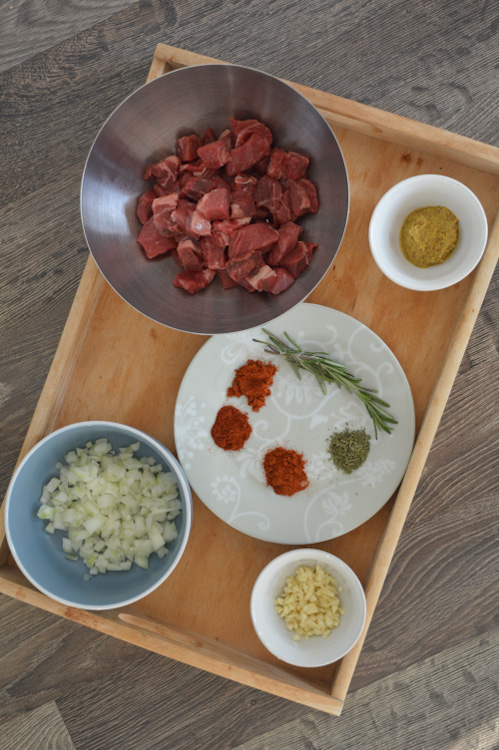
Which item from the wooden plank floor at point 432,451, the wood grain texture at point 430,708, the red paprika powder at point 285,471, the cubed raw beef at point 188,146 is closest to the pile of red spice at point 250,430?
the red paprika powder at point 285,471

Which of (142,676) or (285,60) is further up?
(285,60)

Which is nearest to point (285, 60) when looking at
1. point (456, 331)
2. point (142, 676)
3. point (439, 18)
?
point (439, 18)

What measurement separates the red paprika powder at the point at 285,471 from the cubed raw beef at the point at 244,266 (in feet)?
1.29

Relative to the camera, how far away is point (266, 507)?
127 cm

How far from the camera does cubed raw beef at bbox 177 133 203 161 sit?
1.19 metres

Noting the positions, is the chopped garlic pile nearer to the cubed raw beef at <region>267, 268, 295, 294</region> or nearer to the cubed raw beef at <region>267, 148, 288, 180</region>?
the cubed raw beef at <region>267, 268, 295, 294</region>

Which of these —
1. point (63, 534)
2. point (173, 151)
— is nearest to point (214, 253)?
point (173, 151)

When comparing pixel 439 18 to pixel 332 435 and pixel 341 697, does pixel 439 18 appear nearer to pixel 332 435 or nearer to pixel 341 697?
pixel 332 435

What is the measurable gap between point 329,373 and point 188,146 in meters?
0.56

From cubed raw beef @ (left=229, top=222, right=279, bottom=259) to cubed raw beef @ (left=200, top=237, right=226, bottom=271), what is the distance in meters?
0.02

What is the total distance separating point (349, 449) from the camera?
1.24 m

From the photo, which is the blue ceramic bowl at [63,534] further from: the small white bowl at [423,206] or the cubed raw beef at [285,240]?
the small white bowl at [423,206]

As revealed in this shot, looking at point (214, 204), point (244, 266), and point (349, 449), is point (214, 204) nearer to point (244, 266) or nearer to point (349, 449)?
point (244, 266)

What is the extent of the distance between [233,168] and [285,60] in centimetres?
76
